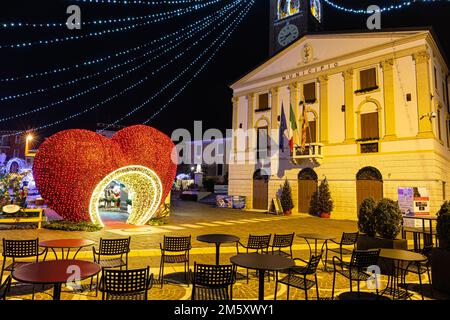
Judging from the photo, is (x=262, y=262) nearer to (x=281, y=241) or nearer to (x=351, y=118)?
(x=281, y=241)

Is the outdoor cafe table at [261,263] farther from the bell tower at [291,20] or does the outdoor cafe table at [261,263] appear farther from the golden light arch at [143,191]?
the bell tower at [291,20]

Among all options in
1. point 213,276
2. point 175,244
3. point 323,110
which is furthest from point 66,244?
point 323,110

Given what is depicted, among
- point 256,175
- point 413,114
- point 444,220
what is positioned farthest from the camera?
point 256,175

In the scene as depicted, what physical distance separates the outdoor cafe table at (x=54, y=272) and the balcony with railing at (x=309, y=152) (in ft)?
56.1

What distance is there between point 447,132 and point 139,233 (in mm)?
20017

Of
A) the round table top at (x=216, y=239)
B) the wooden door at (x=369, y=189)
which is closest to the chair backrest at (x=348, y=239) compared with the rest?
the round table top at (x=216, y=239)

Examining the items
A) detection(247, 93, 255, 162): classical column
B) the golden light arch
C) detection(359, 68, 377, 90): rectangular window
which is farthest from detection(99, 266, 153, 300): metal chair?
detection(247, 93, 255, 162): classical column

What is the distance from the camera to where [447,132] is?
20.1 m

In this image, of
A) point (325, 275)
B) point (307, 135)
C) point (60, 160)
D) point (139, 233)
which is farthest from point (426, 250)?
point (307, 135)

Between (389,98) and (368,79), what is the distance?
1.84 metres

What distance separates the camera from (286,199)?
2059 centimetres

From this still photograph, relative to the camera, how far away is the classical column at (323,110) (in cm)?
2020

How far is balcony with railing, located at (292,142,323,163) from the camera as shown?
1961 centimetres

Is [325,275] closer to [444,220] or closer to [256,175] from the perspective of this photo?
[444,220]
